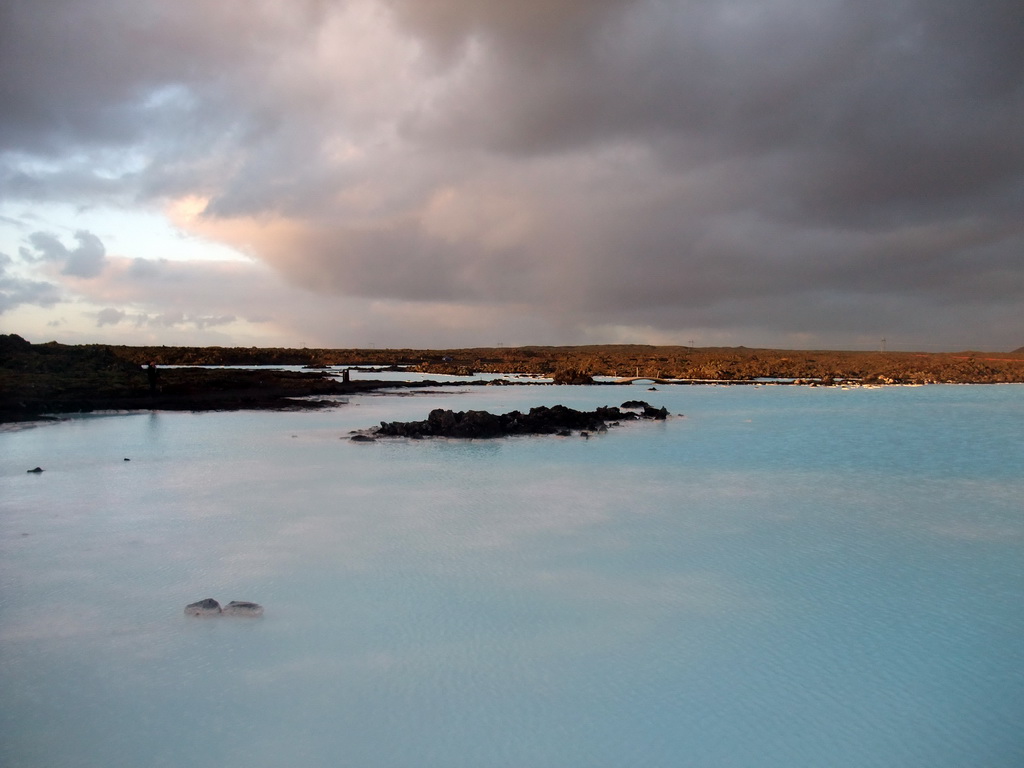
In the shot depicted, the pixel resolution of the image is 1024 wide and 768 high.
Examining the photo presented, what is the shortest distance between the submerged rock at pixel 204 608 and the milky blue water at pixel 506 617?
110 millimetres

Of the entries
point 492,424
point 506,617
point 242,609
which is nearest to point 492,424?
point 492,424

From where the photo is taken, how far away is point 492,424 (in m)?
13.5

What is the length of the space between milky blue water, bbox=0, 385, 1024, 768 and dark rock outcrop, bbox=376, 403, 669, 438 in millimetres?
3020

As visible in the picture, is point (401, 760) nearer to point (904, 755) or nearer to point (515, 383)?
point (904, 755)

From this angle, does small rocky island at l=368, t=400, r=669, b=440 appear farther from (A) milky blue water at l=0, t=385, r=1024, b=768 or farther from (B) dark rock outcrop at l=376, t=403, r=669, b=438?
(A) milky blue water at l=0, t=385, r=1024, b=768

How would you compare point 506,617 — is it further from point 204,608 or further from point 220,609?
point 204,608

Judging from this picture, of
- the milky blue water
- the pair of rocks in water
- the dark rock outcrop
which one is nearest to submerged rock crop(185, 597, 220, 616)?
the pair of rocks in water

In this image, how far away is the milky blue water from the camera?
10.3ft

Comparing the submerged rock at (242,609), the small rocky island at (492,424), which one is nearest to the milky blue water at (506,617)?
the submerged rock at (242,609)

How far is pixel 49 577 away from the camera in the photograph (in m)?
5.19

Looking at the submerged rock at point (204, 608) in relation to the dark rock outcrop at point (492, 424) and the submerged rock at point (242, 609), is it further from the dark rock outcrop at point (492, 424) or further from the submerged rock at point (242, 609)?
the dark rock outcrop at point (492, 424)

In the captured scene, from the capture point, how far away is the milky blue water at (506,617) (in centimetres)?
313

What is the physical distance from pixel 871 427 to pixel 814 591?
1268cm

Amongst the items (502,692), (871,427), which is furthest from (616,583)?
(871,427)
